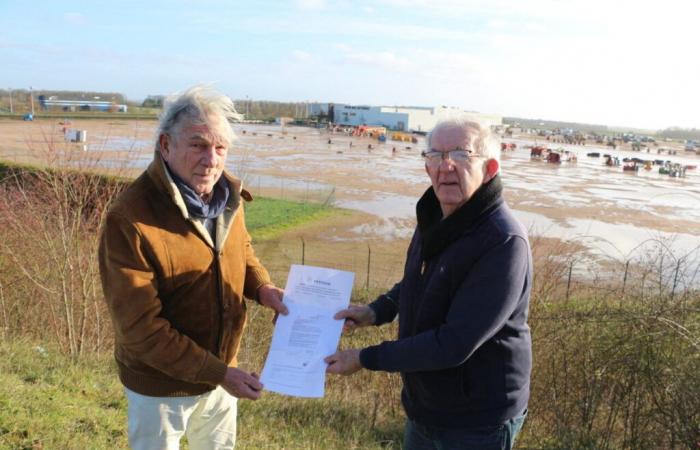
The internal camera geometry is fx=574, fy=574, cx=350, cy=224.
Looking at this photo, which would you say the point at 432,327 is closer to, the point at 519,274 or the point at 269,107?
the point at 519,274

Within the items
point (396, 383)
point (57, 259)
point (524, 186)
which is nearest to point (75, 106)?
point (524, 186)

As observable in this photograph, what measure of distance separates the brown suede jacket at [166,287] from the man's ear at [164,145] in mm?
35

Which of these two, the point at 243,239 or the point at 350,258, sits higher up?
the point at 243,239

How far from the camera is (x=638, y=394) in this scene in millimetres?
4898

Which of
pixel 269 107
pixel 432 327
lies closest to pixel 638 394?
pixel 432 327

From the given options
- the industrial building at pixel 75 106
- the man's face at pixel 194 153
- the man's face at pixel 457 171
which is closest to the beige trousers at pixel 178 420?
the man's face at pixel 194 153

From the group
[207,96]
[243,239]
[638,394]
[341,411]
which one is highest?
[207,96]

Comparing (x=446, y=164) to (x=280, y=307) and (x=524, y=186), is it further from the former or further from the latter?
(x=524, y=186)

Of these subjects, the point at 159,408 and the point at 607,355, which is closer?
the point at 159,408

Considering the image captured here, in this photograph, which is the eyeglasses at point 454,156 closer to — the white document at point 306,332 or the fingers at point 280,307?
the white document at point 306,332

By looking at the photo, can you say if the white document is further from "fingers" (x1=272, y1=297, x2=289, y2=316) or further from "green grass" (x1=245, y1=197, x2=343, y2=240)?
"green grass" (x1=245, y1=197, x2=343, y2=240)

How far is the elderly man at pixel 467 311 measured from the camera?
2424 mm

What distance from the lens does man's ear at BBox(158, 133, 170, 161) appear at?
8.79 ft

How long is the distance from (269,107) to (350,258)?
540 feet
